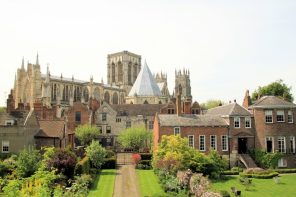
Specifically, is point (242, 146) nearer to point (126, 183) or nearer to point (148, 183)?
point (148, 183)

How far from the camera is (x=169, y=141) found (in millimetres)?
41875

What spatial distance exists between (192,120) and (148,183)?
1506cm

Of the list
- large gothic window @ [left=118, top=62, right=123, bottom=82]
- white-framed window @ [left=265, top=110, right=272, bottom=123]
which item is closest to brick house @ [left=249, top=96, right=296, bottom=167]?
white-framed window @ [left=265, top=110, right=272, bottom=123]

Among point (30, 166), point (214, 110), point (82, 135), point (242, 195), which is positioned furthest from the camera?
point (82, 135)

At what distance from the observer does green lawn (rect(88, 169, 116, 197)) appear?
3169 cm

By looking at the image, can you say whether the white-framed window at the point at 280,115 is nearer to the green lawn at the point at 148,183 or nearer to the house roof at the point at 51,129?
the green lawn at the point at 148,183

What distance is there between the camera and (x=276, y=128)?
49.4m

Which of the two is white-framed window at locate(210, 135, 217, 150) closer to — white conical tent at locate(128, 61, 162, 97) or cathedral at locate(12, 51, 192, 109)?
cathedral at locate(12, 51, 192, 109)

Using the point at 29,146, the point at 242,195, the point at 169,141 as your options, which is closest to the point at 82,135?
the point at 29,146

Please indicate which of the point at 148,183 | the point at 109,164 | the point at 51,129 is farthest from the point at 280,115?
the point at 51,129

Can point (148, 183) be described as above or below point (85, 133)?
below

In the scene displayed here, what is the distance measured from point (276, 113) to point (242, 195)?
21565 millimetres

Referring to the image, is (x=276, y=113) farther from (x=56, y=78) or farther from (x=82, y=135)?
(x=56, y=78)

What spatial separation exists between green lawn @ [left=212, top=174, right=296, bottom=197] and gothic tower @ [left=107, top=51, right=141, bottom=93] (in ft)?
323
